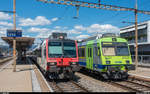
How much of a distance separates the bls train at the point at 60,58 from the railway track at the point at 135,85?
3092 mm

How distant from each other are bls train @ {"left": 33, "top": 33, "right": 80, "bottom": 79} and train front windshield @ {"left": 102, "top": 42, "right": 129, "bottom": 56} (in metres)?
2.16

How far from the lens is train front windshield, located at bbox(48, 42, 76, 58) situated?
1127cm

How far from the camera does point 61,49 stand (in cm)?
1154

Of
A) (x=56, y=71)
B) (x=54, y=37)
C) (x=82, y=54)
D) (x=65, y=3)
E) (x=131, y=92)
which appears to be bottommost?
(x=131, y=92)

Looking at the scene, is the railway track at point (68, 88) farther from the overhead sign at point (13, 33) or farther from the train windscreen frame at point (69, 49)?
the overhead sign at point (13, 33)

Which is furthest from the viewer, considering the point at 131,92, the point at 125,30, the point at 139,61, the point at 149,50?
the point at 125,30

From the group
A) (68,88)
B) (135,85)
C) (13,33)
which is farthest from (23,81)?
(135,85)

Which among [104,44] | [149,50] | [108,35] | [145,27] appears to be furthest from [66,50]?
[145,27]

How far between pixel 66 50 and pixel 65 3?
22.8 feet

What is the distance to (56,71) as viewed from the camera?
421 inches

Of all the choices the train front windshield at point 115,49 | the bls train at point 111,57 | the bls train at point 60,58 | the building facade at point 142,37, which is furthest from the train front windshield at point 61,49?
the building facade at point 142,37

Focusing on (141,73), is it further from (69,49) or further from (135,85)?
(69,49)

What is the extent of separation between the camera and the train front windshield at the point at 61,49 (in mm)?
11273

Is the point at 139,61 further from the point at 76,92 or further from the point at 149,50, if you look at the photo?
the point at 76,92
